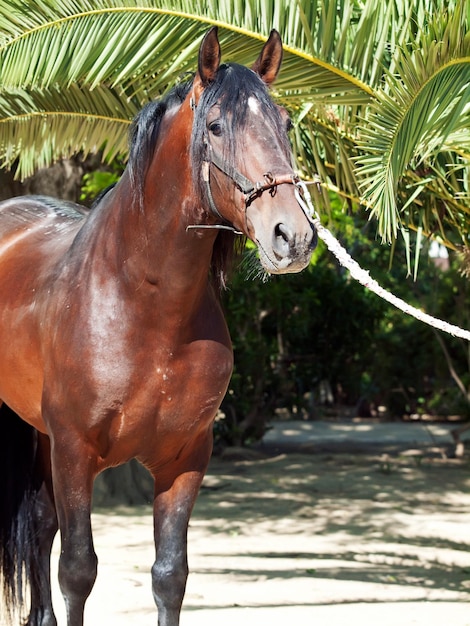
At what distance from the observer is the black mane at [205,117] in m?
2.58

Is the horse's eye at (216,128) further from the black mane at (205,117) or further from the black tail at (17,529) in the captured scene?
the black tail at (17,529)

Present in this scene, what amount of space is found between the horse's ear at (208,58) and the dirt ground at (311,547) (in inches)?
116

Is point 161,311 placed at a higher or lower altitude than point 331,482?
higher

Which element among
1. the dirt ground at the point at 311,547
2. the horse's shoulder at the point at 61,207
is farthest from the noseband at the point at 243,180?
the dirt ground at the point at 311,547

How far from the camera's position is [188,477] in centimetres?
325

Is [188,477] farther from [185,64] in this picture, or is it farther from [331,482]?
[331,482]

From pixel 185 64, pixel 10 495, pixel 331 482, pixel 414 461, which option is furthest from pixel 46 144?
pixel 414 461

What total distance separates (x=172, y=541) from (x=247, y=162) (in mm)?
1466

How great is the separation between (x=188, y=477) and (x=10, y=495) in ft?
3.74

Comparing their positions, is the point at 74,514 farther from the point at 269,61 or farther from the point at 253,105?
the point at 269,61

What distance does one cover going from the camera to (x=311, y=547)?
758 centimetres

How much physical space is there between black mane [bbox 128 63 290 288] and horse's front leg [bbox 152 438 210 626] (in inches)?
37.4

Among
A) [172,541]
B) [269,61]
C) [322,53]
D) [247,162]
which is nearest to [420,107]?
[322,53]

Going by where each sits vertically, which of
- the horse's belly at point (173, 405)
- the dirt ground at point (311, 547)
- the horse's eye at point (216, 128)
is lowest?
the dirt ground at point (311, 547)
